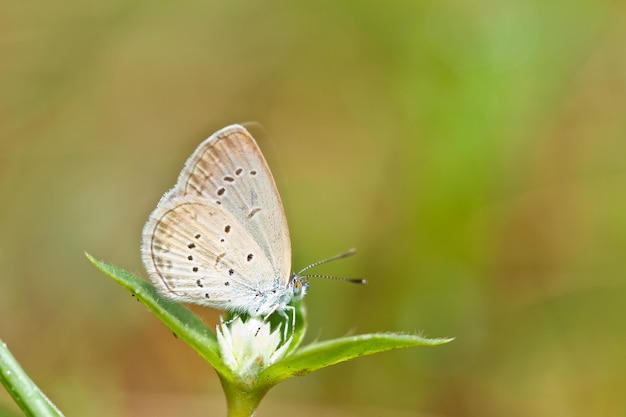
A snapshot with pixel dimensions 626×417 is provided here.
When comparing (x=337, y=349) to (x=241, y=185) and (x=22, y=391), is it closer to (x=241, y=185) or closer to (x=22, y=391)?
(x=22, y=391)

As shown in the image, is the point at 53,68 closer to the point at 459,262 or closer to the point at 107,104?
the point at 107,104

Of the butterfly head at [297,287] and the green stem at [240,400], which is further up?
the green stem at [240,400]

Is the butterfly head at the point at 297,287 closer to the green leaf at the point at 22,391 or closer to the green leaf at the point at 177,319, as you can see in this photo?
the green leaf at the point at 177,319

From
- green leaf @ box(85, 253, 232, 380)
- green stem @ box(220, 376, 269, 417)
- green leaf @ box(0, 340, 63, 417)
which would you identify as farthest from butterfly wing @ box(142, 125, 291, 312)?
green leaf @ box(0, 340, 63, 417)

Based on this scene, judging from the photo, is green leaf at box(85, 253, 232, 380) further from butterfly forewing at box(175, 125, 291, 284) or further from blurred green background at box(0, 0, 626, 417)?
blurred green background at box(0, 0, 626, 417)

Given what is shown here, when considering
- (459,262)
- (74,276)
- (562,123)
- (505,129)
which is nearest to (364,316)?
(459,262)

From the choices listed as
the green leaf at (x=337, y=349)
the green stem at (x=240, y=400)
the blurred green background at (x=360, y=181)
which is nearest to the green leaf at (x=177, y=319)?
the green stem at (x=240, y=400)
